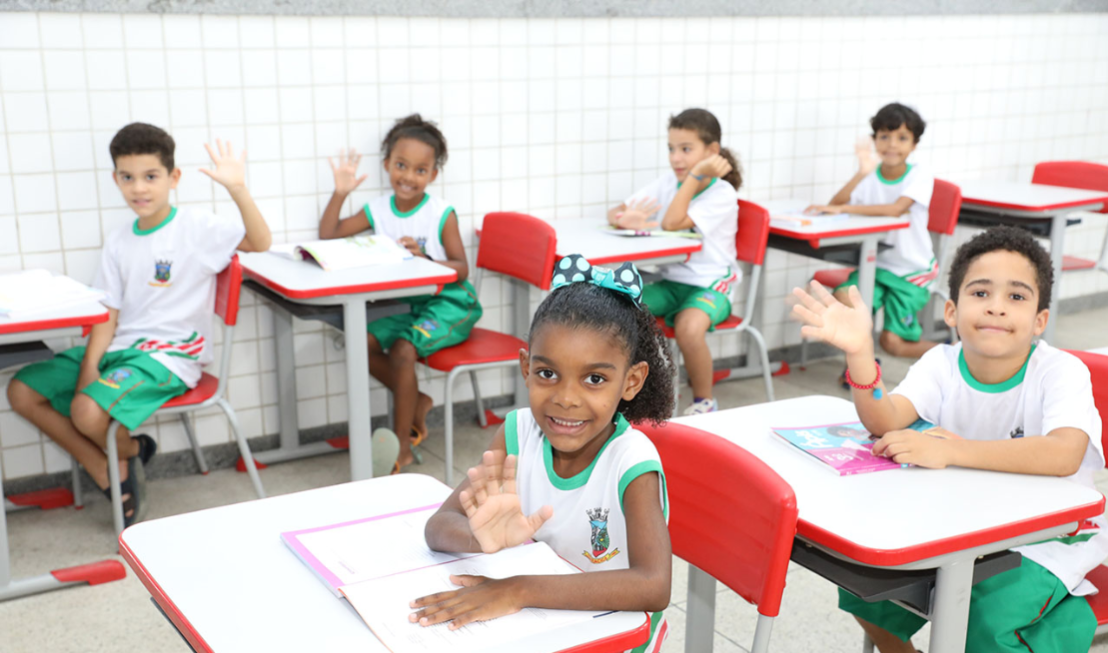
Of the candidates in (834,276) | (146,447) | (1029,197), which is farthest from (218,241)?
(1029,197)

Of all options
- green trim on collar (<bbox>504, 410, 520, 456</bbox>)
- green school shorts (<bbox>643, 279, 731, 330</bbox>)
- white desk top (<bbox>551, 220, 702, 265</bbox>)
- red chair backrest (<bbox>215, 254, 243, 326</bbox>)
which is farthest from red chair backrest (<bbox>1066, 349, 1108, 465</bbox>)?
red chair backrest (<bbox>215, 254, 243, 326</bbox>)

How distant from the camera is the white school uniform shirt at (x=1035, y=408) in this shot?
1.89 metres

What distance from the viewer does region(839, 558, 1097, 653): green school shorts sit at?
1.82m

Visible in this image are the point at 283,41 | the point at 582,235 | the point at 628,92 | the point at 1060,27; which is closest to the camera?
the point at 283,41

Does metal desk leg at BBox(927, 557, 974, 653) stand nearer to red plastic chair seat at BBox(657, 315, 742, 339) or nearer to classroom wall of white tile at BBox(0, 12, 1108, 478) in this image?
red plastic chair seat at BBox(657, 315, 742, 339)

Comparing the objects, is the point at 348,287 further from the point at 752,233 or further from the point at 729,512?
the point at 729,512

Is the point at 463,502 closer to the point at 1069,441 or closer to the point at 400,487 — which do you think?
the point at 400,487

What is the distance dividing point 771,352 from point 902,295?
688 mm

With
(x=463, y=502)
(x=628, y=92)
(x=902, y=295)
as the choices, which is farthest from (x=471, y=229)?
(x=463, y=502)

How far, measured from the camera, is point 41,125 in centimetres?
321

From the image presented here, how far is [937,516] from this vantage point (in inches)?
63.7

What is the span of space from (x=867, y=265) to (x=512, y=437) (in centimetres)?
285

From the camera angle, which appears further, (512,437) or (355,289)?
(355,289)

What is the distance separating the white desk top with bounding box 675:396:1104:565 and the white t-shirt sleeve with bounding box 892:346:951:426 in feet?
0.87
